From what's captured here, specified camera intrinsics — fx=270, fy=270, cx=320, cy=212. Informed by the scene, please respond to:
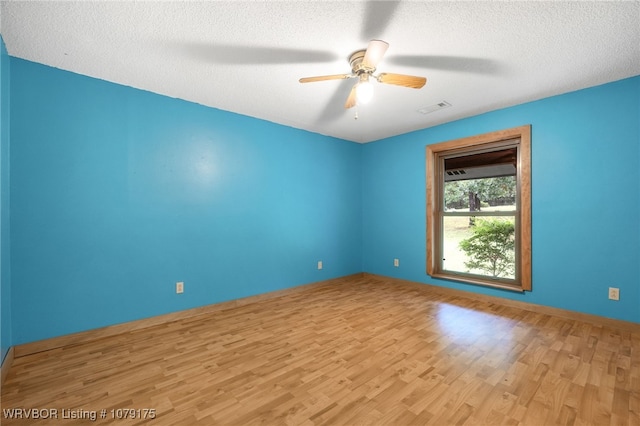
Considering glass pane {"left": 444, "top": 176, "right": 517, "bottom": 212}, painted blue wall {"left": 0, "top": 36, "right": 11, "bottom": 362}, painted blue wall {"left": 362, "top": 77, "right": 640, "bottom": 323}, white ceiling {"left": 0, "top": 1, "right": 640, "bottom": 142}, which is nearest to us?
white ceiling {"left": 0, "top": 1, "right": 640, "bottom": 142}

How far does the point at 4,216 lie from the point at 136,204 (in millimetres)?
887

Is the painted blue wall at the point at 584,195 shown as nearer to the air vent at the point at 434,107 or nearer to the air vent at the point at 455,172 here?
the air vent at the point at 455,172

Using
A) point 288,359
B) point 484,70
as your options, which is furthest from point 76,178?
point 484,70

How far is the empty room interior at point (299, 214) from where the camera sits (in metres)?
1.73

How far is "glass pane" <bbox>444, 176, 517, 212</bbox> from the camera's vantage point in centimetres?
353

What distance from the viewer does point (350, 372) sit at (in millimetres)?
1953

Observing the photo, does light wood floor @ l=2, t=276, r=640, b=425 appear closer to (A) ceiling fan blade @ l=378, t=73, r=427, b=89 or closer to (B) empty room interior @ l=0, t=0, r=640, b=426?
(B) empty room interior @ l=0, t=0, r=640, b=426

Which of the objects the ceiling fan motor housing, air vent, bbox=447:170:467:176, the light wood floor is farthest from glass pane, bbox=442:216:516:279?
the ceiling fan motor housing

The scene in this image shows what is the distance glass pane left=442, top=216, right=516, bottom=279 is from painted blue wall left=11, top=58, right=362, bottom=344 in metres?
2.20

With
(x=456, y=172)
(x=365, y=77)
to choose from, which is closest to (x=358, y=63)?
(x=365, y=77)

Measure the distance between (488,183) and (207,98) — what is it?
12.3 feet

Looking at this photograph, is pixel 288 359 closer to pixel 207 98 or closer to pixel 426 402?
pixel 426 402

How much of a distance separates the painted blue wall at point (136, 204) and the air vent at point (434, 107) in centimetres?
177

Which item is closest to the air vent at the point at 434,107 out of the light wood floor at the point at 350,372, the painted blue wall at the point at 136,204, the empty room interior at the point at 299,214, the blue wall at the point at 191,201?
the empty room interior at the point at 299,214
